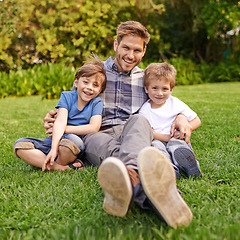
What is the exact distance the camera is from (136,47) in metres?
2.69

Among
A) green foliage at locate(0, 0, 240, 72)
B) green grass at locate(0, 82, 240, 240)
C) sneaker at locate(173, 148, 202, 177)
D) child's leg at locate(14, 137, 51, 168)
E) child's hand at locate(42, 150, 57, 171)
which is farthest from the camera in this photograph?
green foliage at locate(0, 0, 240, 72)

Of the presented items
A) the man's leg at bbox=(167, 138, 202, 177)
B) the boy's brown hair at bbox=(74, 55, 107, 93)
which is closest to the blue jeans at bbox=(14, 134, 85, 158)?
the boy's brown hair at bbox=(74, 55, 107, 93)

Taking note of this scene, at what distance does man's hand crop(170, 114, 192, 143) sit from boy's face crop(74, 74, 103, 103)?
0.79 meters

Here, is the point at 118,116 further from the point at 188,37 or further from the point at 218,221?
the point at 188,37

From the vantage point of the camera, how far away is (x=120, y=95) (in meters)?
2.86

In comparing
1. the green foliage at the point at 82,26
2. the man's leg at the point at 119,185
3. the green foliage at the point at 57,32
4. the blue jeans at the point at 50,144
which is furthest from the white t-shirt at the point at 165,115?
the green foliage at the point at 57,32

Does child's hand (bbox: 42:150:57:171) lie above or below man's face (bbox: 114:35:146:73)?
below

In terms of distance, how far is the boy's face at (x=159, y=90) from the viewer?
251 centimetres

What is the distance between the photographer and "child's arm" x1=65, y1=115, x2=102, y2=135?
97.6 inches

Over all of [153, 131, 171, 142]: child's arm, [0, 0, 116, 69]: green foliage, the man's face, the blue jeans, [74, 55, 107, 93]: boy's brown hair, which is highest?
[0, 0, 116, 69]: green foliage

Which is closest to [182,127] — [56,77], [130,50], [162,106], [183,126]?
[183,126]

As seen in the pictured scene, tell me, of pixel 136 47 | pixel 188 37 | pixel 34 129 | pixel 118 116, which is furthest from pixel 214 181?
pixel 188 37

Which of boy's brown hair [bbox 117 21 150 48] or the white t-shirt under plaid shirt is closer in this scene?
boy's brown hair [bbox 117 21 150 48]

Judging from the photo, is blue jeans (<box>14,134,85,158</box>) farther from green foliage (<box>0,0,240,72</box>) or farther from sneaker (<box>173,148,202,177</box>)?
green foliage (<box>0,0,240,72</box>)
